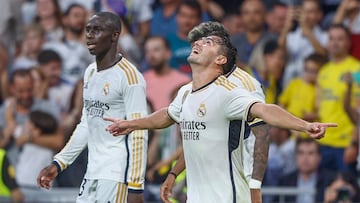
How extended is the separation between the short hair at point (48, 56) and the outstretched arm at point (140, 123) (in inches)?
318

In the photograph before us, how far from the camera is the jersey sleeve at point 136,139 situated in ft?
32.5

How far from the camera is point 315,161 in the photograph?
1487cm

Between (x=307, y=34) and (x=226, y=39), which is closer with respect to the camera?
(x=226, y=39)

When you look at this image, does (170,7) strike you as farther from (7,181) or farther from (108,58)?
(108,58)

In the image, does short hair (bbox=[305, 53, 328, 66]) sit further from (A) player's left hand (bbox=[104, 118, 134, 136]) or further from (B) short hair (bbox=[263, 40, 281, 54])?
(A) player's left hand (bbox=[104, 118, 134, 136])

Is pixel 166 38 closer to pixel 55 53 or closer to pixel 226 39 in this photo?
pixel 55 53

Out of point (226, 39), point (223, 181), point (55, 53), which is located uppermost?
point (55, 53)

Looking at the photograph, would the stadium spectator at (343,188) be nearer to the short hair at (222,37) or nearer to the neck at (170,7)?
the neck at (170,7)

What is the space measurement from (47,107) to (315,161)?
417 centimetres

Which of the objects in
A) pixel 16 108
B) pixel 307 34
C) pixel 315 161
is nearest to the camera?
pixel 315 161

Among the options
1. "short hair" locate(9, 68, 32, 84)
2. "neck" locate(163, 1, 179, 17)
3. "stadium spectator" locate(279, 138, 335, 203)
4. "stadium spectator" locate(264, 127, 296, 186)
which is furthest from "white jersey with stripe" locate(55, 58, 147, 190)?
"short hair" locate(9, 68, 32, 84)

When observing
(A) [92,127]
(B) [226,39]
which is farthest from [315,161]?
(B) [226,39]

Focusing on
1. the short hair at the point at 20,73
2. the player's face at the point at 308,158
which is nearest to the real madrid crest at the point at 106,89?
the player's face at the point at 308,158

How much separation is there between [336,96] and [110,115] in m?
5.70
